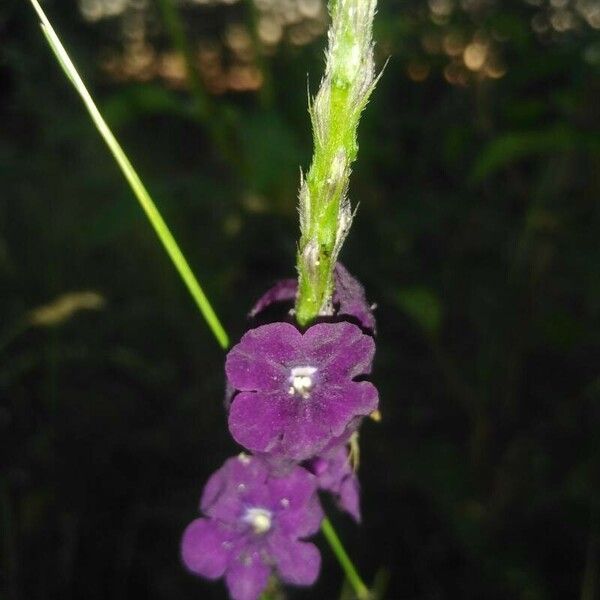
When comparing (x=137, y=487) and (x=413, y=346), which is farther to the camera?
(x=413, y=346)

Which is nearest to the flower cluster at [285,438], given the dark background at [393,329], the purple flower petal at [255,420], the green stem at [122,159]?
the purple flower petal at [255,420]

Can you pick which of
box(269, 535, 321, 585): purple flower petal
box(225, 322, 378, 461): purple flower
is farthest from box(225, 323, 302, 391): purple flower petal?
box(269, 535, 321, 585): purple flower petal

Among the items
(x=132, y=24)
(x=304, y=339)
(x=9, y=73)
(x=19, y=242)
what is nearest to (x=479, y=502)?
(x=304, y=339)

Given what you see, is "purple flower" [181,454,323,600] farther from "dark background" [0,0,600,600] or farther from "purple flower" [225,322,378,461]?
"dark background" [0,0,600,600]

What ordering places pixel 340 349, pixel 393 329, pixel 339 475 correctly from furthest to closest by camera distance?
1. pixel 393 329
2. pixel 339 475
3. pixel 340 349

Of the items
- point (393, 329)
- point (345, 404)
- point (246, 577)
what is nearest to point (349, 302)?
point (345, 404)

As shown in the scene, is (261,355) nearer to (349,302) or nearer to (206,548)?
(349,302)

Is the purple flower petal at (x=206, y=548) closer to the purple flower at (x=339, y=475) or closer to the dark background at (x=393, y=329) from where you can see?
the purple flower at (x=339, y=475)

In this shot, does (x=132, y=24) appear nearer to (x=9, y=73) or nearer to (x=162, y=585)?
(x=9, y=73)
